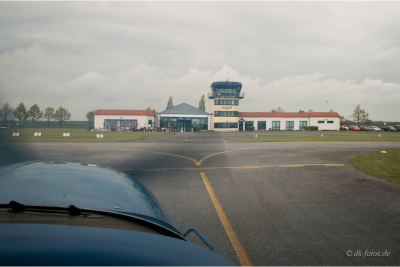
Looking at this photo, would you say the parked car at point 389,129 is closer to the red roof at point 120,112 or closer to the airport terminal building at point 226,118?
the airport terminal building at point 226,118

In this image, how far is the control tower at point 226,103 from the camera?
61000 millimetres

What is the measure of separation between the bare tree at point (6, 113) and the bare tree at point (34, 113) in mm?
1504

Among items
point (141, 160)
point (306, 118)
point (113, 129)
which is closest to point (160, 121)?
point (113, 129)

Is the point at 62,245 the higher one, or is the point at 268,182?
the point at 62,245

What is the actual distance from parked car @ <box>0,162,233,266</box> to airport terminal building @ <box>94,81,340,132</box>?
146ft

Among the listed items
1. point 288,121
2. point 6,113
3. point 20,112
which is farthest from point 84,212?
point 288,121

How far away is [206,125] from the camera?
59125mm

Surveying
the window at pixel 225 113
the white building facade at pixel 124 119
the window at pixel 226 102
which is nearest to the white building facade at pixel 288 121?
the window at pixel 225 113

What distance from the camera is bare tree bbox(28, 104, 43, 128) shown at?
21.3ft

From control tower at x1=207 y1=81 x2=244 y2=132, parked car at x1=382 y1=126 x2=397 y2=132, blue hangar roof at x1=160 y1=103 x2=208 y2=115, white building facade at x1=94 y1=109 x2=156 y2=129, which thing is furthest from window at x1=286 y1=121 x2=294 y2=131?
white building facade at x1=94 y1=109 x2=156 y2=129

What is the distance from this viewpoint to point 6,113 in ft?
15.5

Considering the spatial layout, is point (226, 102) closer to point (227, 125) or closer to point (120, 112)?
point (227, 125)

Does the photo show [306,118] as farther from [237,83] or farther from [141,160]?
[141,160]

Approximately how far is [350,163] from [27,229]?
43.4 ft
